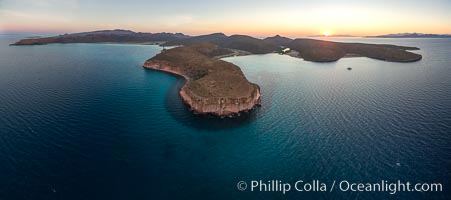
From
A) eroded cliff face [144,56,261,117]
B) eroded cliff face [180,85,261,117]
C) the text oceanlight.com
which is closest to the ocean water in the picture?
the text oceanlight.com

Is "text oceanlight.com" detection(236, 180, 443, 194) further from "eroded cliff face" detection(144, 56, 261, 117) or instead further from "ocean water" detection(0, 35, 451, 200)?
"eroded cliff face" detection(144, 56, 261, 117)

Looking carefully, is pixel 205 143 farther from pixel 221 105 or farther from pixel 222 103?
pixel 222 103

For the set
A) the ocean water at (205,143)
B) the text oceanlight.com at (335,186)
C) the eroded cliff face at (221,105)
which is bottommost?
the text oceanlight.com at (335,186)

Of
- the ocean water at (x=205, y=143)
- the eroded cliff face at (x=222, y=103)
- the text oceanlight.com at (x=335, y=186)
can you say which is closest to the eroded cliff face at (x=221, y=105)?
the eroded cliff face at (x=222, y=103)

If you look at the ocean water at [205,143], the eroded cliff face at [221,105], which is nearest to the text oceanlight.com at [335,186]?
the ocean water at [205,143]

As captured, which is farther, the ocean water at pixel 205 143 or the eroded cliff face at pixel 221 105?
the eroded cliff face at pixel 221 105

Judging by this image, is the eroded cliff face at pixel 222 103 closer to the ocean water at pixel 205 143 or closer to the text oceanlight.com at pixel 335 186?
the ocean water at pixel 205 143

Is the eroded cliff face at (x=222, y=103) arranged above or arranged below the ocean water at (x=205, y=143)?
above
